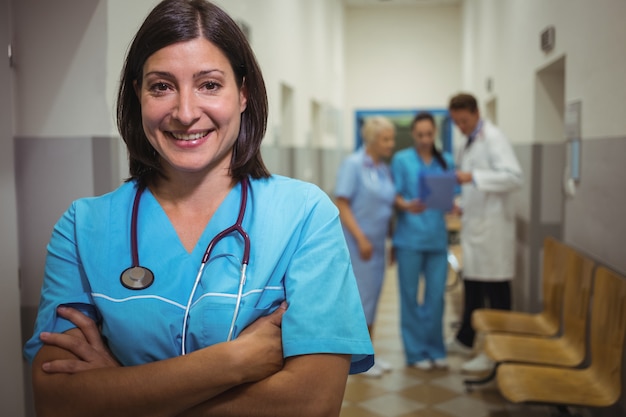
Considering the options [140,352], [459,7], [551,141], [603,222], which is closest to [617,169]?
[603,222]

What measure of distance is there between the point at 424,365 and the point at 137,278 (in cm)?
315

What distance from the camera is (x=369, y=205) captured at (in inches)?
157

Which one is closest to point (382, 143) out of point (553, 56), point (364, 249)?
point (364, 249)

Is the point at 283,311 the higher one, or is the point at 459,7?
the point at 459,7

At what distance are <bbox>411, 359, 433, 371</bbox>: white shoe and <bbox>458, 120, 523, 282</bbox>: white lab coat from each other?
2.06 ft

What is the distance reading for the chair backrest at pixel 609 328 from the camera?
7.91ft

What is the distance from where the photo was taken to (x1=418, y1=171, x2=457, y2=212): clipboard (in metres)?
3.93

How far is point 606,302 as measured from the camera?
2.55 m

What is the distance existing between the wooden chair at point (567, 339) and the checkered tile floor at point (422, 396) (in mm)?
271

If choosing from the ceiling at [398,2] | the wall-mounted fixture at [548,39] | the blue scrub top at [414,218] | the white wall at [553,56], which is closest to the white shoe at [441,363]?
the blue scrub top at [414,218]

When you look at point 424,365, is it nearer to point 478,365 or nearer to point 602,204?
point 478,365

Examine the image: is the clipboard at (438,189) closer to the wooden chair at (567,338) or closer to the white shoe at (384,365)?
the wooden chair at (567,338)

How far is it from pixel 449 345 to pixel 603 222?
192 cm

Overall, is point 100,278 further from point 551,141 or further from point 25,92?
point 551,141
